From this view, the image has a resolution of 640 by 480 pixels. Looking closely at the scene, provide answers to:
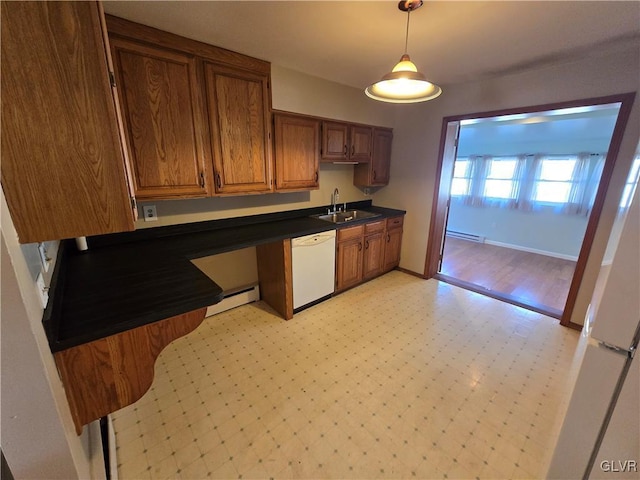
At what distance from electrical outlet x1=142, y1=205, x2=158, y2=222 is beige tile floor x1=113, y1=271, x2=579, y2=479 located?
1.09 m

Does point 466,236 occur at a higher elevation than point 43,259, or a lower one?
lower

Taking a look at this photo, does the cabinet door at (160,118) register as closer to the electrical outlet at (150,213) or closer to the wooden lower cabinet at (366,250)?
the electrical outlet at (150,213)

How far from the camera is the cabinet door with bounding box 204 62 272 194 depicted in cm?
198

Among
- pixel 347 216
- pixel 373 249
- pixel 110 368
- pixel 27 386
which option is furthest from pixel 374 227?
pixel 27 386

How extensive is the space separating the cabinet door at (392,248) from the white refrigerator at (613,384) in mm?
2712

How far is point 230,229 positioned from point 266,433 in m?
1.66

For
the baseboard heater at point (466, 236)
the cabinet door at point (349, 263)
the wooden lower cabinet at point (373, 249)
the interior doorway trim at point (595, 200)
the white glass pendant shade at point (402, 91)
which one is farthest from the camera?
the baseboard heater at point (466, 236)

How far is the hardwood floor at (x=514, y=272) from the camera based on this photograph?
3166 millimetres

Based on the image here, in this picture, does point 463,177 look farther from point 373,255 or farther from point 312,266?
point 312,266

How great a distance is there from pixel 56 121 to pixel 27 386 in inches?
33.1

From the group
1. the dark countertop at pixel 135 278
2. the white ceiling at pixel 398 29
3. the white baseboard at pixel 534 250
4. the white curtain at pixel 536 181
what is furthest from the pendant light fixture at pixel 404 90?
the white baseboard at pixel 534 250

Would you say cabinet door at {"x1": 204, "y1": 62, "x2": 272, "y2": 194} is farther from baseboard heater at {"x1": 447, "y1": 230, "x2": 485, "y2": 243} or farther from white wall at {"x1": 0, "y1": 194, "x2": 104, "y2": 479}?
baseboard heater at {"x1": 447, "y1": 230, "x2": 485, "y2": 243}

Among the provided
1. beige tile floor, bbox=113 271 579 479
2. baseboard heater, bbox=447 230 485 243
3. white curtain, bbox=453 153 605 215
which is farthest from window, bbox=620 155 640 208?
baseboard heater, bbox=447 230 485 243

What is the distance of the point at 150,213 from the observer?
2076 mm
